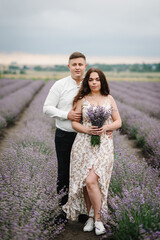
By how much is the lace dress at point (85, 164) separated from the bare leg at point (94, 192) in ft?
0.18

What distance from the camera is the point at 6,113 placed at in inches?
344

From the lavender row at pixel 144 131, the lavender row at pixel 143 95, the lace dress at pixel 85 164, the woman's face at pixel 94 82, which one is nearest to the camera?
the lace dress at pixel 85 164

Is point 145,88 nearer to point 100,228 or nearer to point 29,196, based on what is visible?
point 100,228

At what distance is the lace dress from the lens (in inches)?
94.6

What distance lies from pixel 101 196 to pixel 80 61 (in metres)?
1.51

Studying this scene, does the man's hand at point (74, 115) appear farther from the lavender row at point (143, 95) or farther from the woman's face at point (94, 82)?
the lavender row at point (143, 95)

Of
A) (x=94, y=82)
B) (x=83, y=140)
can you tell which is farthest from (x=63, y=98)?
(x=83, y=140)

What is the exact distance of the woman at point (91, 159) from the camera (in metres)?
2.35

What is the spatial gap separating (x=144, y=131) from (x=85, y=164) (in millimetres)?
3957

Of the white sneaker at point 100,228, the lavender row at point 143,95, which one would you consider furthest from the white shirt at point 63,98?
the lavender row at point 143,95

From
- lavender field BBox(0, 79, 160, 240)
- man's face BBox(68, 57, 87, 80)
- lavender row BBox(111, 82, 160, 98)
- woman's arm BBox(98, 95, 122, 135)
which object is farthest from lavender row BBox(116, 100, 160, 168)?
lavender row BBox(111, 82, 160, 98)

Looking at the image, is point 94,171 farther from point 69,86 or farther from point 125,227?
point 69,86

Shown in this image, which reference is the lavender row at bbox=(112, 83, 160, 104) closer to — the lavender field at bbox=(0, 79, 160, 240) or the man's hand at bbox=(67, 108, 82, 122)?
the lavender field at bbox=(0, 79, 160, 240)

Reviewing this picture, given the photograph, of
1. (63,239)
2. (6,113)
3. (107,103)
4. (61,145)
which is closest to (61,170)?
(61,145)
